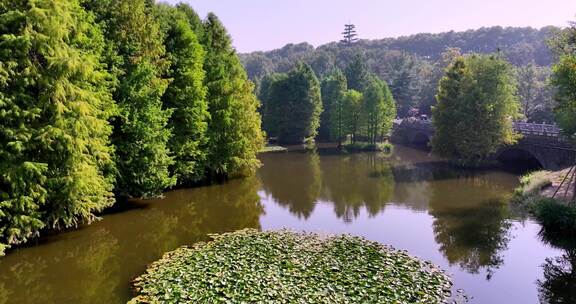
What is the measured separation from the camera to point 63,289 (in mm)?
18922

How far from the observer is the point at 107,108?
27.2m

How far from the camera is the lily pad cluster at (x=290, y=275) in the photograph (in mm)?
16812

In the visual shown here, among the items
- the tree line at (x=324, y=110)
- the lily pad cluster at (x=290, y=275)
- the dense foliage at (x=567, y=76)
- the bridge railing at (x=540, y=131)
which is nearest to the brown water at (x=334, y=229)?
the lily pad cluster at (x=290, y=275)

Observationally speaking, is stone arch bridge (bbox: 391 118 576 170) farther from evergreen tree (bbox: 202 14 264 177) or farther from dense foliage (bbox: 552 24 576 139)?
evergreen tree (bbox: 202 14 264 177)

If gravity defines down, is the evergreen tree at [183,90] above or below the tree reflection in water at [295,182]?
above

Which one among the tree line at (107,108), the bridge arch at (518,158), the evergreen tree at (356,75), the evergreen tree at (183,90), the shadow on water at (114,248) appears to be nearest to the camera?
the shadow on water at (114,248)

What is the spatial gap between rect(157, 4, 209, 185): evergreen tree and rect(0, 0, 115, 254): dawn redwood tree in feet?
33.3

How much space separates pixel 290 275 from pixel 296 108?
63.0 metres

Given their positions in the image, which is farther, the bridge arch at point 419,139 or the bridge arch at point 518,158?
the bridge arch at point 419,139

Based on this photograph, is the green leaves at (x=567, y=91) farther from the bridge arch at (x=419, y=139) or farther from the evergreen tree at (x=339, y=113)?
the bridge arch at (x=419, y=139)

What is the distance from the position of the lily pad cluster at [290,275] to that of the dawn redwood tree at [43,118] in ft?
23.4

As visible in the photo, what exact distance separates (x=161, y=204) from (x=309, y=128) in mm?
50024

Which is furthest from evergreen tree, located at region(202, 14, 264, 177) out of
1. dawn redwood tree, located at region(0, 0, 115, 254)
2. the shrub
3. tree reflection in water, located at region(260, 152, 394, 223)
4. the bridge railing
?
the bridge railing

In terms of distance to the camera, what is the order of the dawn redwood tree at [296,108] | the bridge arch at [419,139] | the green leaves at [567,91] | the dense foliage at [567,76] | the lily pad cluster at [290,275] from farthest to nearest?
the dawn redwood tree at [296,108] < the bridge arch at [419,139] < the dense foliage at [567,76] < the green leaves at [567,91] < the lily pad cluster at [290,275]
